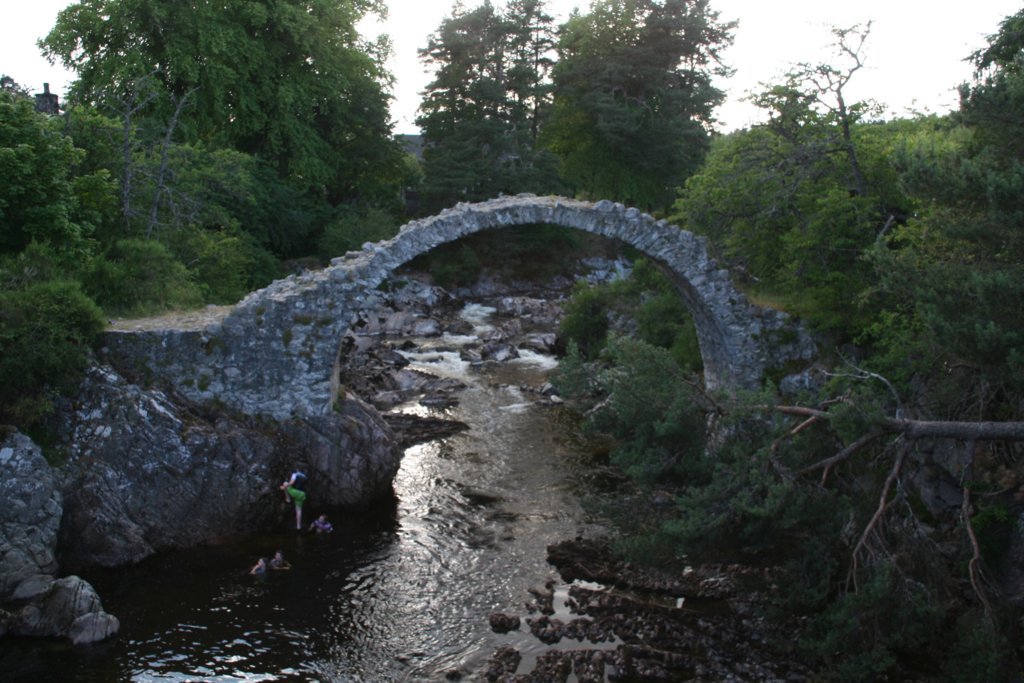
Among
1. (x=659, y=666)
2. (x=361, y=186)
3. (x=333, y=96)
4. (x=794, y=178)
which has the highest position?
(x=333, y=96)

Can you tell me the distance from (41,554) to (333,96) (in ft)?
83.7

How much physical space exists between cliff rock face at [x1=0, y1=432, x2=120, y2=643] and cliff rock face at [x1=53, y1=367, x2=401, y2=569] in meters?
0.47

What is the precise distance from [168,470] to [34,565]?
83.5 inches

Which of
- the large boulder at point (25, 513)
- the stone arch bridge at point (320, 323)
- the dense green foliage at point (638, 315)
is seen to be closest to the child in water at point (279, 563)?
the stone arch bridge at point (320, 323)

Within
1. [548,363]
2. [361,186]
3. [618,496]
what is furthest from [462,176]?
[618,496]

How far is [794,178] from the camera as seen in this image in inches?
599

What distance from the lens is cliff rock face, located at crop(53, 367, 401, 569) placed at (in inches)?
437

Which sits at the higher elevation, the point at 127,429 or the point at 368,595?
the point at 127,429

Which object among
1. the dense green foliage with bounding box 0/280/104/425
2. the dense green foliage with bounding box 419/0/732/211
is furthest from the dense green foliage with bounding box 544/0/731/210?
the dense green foliage with bounding box 0/280/104/425

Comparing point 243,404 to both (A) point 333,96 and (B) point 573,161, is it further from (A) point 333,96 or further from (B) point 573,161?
(B) point 573,161

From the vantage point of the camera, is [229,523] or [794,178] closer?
[229,523]

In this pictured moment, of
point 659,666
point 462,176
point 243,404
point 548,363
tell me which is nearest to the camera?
point 659,666

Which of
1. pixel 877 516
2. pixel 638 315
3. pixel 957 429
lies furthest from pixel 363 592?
pixel 638 315

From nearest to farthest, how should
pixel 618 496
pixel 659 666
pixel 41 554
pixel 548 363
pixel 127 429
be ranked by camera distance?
pixel 659 666 → pixel 41 554 → pixel 127 429 → pixel 618 496 → pixel 548 363
